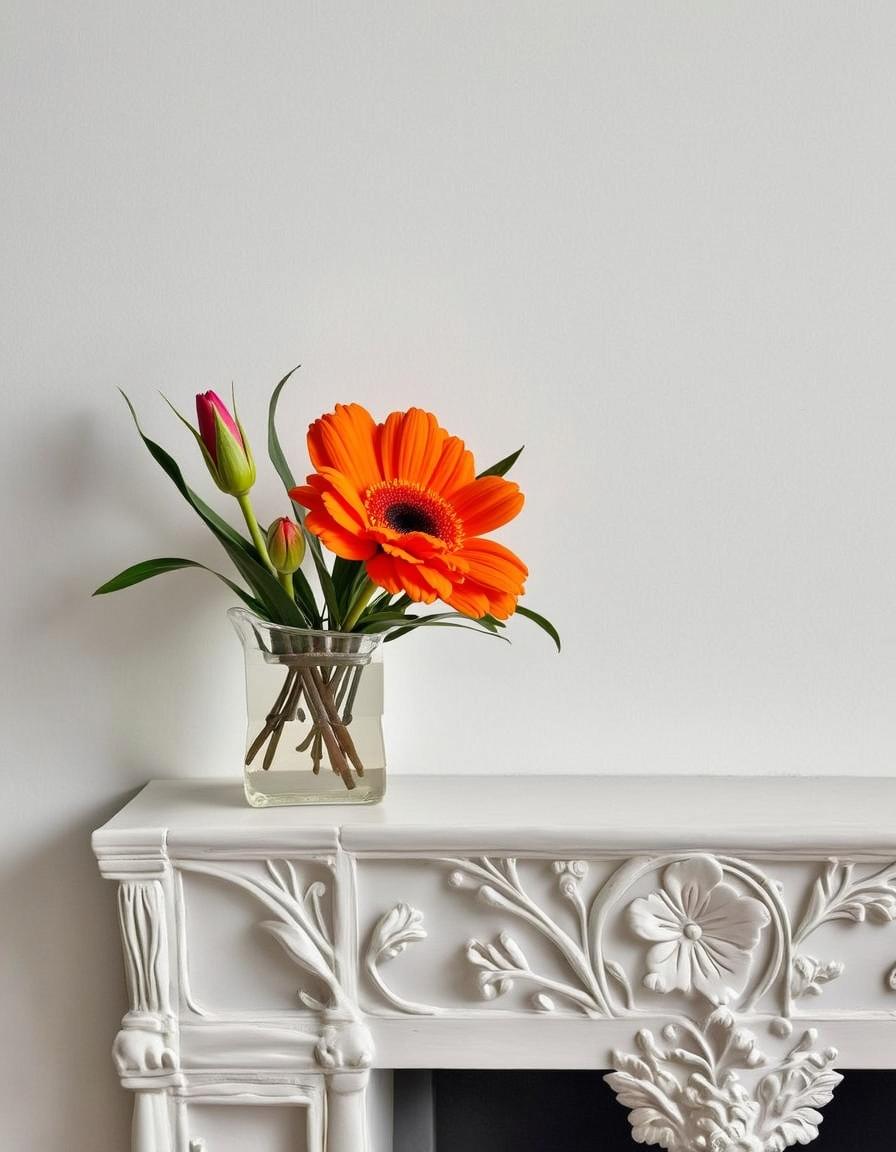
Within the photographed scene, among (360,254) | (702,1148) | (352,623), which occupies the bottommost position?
(702,1148)

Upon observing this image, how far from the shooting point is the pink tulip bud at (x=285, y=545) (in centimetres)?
75

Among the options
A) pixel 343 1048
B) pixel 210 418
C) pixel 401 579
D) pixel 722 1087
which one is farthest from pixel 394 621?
pixel 722 1087

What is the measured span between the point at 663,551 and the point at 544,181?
0.33m

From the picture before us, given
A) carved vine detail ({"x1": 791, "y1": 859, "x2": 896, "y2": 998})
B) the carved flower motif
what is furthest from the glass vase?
carved vine detail ({"x1": 791, "y1": 859, "x2": 896, "y2": 998})

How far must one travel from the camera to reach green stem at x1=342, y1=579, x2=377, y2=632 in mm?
781

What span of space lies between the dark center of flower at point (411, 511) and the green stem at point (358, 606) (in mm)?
59

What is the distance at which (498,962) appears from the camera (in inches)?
30.1

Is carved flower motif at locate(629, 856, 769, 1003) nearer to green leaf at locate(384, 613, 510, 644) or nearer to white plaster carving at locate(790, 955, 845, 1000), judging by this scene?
white plaster carving at locate(790, 955, 845, 1000)

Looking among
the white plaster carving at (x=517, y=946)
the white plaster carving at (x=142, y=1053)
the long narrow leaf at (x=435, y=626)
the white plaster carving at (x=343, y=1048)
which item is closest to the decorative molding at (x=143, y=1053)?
the white plaster carving at (x=142, y=1053)

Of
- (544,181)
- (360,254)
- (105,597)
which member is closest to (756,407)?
(544,181)

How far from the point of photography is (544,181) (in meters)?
0.88

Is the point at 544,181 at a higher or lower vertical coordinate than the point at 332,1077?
higher

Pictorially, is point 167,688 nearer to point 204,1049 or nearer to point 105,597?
point 105,597

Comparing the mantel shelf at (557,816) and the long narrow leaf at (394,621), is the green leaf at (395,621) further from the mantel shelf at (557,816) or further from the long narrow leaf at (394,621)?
the mantel shelf at (557,816)
